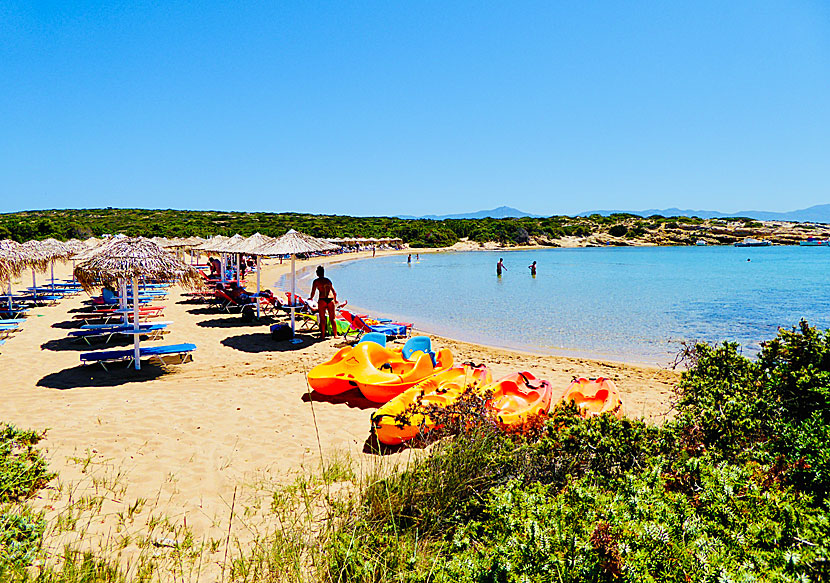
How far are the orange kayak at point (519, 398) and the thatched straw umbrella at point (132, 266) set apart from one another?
17.7 ft

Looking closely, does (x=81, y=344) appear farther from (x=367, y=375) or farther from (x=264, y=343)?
(x=367, y=375)

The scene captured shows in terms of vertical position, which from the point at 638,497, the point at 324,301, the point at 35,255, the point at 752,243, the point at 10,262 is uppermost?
the point at 35,255

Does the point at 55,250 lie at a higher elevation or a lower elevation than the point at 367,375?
higher

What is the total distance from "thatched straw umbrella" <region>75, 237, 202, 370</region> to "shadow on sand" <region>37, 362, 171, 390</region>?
0.80ft

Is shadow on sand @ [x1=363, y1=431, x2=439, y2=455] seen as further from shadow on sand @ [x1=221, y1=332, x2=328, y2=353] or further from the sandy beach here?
shadow on sand @ [x1=221, y1=332, x2=328, y2=353]

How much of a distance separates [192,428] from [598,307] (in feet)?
51.2

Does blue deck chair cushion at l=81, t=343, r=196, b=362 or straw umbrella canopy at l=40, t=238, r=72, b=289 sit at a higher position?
straw umbrella canopy at l=40, t=238, r=72, b=289

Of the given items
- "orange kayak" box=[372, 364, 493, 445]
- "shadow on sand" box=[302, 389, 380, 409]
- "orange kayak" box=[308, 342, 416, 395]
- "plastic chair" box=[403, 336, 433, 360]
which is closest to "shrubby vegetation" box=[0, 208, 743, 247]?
"plastic chair" box=[403, 336, 433, 360]

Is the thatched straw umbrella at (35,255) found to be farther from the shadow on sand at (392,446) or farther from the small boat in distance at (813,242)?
the small boat in distance at (813,242)

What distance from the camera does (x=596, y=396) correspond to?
595cm

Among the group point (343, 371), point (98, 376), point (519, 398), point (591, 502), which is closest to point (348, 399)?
point (343, 371)

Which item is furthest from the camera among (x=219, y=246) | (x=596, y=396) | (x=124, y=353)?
(x=219, y=246)

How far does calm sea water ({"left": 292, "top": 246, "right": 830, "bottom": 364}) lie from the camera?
1215cm

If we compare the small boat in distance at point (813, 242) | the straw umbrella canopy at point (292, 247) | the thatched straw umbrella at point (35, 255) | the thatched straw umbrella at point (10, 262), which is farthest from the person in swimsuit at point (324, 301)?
the small boat in distance at point (813, 242)
